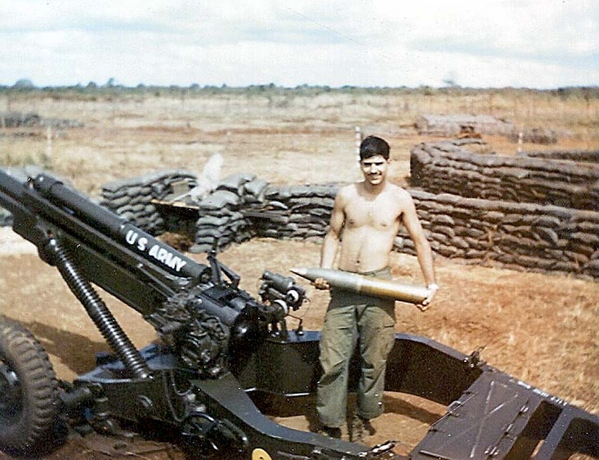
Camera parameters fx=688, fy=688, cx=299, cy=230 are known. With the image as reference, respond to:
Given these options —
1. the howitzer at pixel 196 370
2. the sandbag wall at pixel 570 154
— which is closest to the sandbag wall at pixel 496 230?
the sandbag wall at pixel 570 154

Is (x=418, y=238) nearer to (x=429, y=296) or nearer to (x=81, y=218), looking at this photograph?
(x=429, y=296)

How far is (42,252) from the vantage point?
490cm

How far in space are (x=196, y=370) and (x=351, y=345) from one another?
1.00 metres

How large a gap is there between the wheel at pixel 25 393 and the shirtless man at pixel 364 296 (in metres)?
1.70

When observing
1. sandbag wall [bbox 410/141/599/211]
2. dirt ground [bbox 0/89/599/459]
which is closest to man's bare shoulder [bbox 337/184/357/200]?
dirt ground [bbox 0/89/599/459]

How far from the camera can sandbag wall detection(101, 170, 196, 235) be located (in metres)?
10.4

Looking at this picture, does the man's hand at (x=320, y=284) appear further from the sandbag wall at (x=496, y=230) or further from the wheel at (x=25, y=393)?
the sandbag wall at (x=496, y=230)

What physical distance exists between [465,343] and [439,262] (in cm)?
297

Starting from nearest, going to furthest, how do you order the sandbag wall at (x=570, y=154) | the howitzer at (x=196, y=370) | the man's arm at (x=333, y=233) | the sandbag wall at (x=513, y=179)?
the howitzer at (x=196, y=370)
the man's arm at (x=333, y=233)
the sandbag wall at (x=513, y=179)
the sandbag wall at (x=570, y=154)

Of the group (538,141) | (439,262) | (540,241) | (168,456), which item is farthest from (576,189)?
(538,141)

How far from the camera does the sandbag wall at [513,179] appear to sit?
9.37 metres

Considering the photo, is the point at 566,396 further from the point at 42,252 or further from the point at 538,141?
the point at 538,141

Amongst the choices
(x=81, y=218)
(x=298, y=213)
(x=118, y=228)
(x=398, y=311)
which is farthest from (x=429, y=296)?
(x=298, y=213)

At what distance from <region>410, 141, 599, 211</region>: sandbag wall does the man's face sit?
19.3 ft
